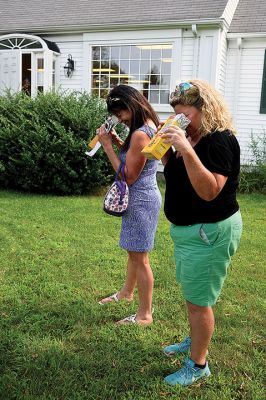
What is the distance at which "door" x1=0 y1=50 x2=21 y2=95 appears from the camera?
37.3 feet

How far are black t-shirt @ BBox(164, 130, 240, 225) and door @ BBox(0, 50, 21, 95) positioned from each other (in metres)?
9.94

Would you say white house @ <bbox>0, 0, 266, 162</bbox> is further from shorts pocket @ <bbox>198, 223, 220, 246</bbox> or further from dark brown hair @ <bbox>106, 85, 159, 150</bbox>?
shorts pocket @ <bbox>198, 223, 220, 246</bbox>

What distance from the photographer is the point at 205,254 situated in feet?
7.39

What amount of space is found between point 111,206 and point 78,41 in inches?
359

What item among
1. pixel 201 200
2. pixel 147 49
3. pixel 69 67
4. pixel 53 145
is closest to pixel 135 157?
pixel 201 200

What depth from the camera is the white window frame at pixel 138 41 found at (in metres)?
10.1

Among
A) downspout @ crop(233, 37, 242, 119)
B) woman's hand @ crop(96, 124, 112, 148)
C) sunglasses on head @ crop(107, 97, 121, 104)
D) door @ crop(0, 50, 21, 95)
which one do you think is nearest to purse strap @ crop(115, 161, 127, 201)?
woman's hand @ crop(96, 124, 112, 148)

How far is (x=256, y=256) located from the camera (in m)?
4.89

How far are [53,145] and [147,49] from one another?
4.51 m

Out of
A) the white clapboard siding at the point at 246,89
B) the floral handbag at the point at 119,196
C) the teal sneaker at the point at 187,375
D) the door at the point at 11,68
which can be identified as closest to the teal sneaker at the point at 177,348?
the teal sneaker at the point at 187,375

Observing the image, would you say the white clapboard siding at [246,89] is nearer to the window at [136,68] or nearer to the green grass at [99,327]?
the window at [136,68]

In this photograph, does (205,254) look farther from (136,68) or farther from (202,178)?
(136,68)

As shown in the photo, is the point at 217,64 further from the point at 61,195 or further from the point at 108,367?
the point at 108,367

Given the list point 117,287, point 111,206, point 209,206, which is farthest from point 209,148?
point 117,287
